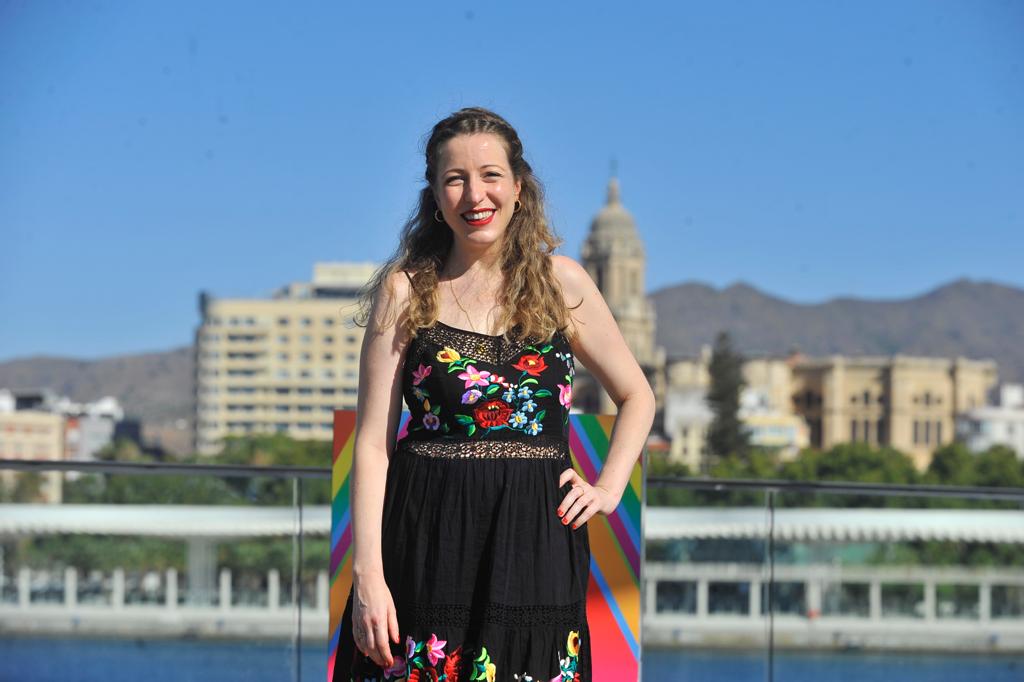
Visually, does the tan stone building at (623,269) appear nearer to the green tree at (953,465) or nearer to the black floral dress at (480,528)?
the green tree at (953,465)

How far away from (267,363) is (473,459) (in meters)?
147

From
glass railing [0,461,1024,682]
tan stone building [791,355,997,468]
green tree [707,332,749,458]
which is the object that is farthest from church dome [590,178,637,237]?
glass railing [0,461,1024,682]

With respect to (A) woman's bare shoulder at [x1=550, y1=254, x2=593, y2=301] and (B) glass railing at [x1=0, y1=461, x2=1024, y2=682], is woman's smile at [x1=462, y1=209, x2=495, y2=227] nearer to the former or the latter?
(A) woman's bare shoulder at [x1=550, y1=254, x2=593, y2=301]

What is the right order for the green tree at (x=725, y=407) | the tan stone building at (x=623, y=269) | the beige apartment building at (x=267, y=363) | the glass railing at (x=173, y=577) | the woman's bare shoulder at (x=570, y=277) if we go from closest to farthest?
the woman's bare shoulder at (x=570, y=277), the glass railing at (x=173, y=577), the green tree at (x=725, y=407), the tan stone building at (x=623, y=269), the beige apartment building at (x=267, y=363)

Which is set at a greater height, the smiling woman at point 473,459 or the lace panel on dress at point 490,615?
the smiling woman at point 473,459

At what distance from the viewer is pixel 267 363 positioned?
14662cm

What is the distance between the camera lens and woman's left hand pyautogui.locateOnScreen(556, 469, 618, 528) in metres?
1.77

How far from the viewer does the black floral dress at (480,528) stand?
1.75 meters

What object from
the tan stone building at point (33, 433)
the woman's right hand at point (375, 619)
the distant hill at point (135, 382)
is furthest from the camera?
the distant hill at point (135, 382)

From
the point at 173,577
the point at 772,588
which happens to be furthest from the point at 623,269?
the point at 772,588

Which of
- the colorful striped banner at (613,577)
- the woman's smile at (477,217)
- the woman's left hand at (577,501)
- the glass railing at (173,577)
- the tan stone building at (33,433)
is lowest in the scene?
the tan stone building at (33,433)

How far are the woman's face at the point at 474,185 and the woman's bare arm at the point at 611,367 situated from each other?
11 centimetres

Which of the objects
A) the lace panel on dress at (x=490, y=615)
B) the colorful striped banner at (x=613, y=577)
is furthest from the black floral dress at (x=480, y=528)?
the colorful striped banner at (x=613, y=577)

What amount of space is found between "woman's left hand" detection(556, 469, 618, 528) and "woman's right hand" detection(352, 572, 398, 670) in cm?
24
